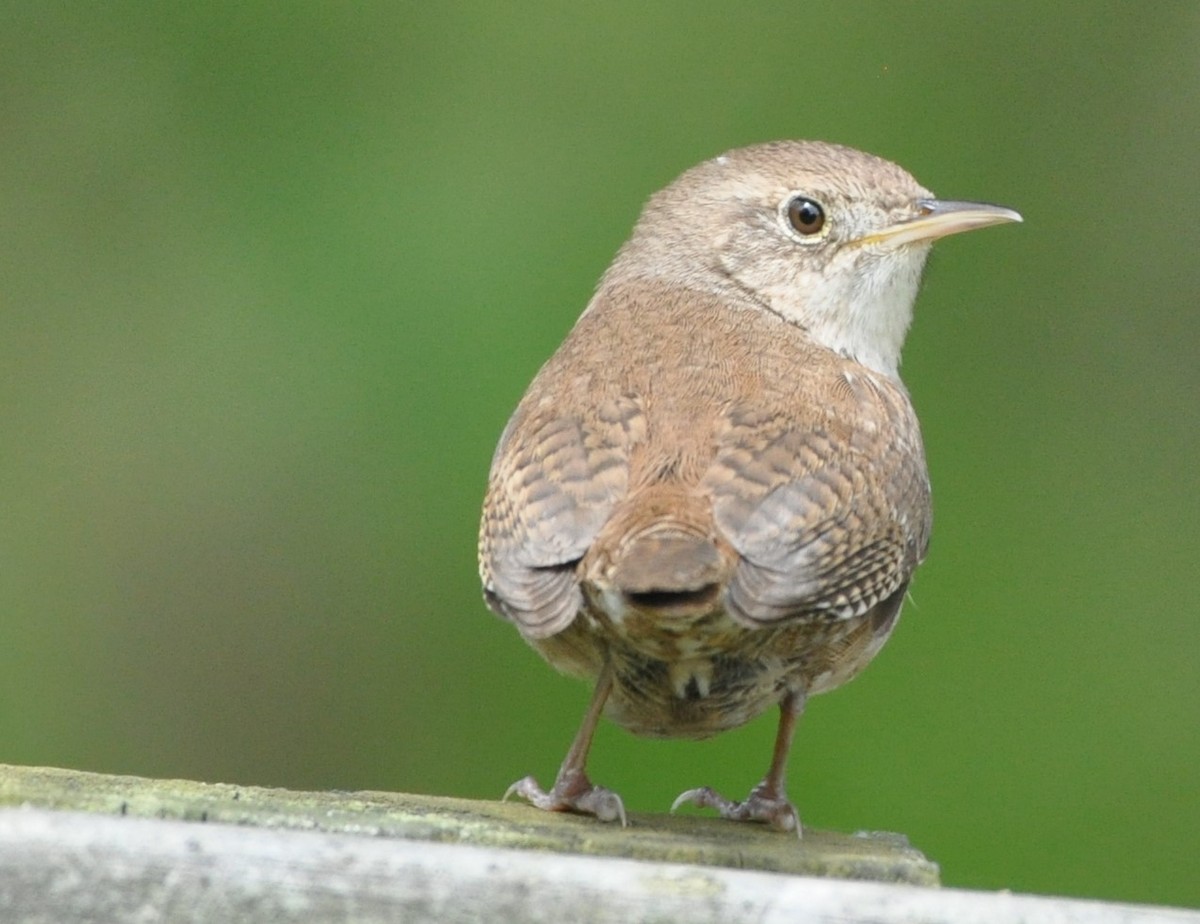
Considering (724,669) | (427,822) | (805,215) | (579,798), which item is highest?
(805,215)

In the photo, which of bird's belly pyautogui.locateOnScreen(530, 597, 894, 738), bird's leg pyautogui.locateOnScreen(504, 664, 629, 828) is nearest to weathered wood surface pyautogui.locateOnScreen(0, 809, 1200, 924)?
bird's belly pyautogui.locateOnScreen(530, 597, 894, 738)

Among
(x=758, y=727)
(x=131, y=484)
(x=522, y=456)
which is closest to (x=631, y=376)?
(x=522, y=456)

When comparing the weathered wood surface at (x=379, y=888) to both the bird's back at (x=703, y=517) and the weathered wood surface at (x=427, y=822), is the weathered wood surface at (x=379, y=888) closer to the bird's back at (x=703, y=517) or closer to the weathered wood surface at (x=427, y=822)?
the weathered wood surface at (x=427, y=822)

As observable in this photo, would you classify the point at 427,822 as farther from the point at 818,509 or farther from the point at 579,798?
the point at 818,509

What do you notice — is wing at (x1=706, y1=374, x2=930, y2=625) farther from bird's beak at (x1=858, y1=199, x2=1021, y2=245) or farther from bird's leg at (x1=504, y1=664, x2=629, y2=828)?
bird's beak at (x1=858, y1=199, x2=1021, y2=245)

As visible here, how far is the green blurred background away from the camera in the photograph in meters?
6.43

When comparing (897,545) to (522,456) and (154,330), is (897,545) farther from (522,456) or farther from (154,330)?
(154,330)

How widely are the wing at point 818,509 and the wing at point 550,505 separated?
0.68 feet

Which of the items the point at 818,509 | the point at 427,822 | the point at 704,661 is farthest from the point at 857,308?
the point at 427,822

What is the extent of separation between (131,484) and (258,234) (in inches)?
37.6

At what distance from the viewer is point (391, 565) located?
6.64 m

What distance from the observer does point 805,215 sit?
541cm

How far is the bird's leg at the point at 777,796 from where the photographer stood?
14.0 feet

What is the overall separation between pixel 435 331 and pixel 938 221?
181 centimetres
